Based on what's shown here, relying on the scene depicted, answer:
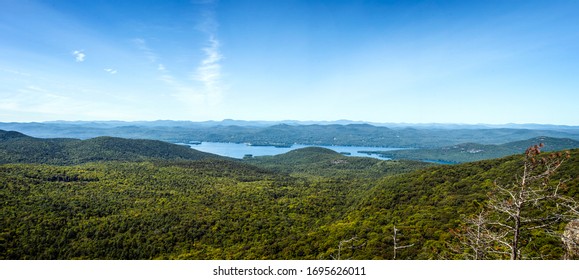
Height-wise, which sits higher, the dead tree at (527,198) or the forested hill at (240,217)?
the dead tree at (527,198)

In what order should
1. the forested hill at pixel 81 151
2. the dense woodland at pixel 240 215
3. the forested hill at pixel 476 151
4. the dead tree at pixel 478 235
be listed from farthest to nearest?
the forested hill at pixel 476 151 < the forested hill at pixel 81 151 < the dense woodland at pixel 240 215 < the dead tree at pixel 478 235

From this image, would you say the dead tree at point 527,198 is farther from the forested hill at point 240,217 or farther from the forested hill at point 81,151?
the forested hill at point 81,151

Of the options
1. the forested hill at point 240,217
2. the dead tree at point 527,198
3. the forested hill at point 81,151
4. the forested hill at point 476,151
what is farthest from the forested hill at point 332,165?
the dead tree at point 527,198

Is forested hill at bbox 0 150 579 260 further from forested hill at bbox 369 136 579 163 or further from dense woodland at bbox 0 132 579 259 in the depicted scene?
forested hill at bbox 369 136 579 163

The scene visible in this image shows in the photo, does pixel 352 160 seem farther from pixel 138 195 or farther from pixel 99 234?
pixel 99 234

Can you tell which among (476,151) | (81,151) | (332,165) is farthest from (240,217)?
(476,151)

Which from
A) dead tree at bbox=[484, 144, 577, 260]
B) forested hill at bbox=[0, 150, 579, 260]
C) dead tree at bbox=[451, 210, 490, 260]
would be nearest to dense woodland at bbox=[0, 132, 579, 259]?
forested hill at bbox=[0, 150, 579, 260]

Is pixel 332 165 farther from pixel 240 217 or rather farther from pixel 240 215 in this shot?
pixel 240 217
